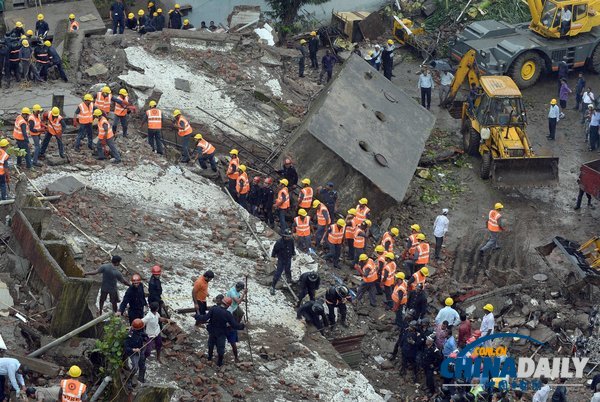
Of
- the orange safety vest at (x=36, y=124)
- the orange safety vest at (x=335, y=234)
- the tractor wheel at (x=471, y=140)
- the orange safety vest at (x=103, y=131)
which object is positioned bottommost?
the tractor wheel at (x=471, y=140)

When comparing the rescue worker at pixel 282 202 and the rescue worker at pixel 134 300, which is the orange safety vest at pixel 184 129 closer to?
the rescue worker at pixel 282 202

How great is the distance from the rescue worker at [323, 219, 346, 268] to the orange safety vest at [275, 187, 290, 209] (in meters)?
1.12

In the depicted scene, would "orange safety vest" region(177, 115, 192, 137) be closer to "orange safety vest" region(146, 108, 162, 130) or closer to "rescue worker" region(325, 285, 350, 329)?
"orange safety vest" region(146, 108, 162, 130)

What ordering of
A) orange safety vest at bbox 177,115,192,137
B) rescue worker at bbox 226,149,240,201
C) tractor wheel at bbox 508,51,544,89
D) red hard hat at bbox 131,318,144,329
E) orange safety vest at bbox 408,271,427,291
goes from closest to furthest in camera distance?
red hard hat at bbox 131,318,144,329 < orange safety vest at bbox 408,271,427,291 < rescue worker at bbox 226,149,240,201 < orange safety vest at bbox 177,115,192,137 < tractor wheel at bbox 508,51,544,89

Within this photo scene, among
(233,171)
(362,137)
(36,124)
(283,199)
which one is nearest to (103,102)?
(36,124)

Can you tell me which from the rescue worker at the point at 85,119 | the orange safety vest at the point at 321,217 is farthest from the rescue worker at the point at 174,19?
the orange safety vest at the point at 321,217

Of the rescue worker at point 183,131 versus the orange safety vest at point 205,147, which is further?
the rescue worker at point 183,131

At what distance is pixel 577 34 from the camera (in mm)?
30906

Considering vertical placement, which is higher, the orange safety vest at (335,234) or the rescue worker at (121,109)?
the rescue worker at (121,109)

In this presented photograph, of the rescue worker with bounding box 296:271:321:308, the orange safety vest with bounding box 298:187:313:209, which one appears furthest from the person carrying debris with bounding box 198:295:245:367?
the orange safety vest with bounding box 298:187:313:209

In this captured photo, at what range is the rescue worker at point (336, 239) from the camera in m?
22.2

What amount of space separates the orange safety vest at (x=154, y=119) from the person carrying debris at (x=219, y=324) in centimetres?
750

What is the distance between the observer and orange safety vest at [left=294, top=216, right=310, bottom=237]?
2227 cm

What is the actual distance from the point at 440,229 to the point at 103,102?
7242mm
